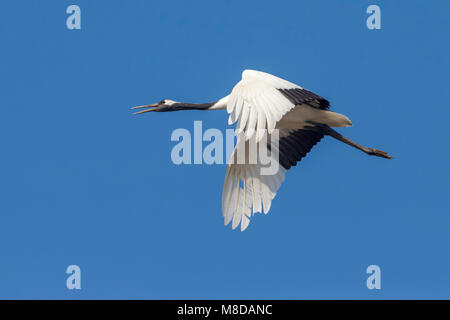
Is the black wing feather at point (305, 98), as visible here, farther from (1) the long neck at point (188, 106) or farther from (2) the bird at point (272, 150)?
(1) the long neck at point (188, 106)

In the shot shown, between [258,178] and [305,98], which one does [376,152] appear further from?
[305,98]

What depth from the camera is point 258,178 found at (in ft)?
50.3

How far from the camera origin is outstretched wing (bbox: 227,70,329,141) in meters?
11.9

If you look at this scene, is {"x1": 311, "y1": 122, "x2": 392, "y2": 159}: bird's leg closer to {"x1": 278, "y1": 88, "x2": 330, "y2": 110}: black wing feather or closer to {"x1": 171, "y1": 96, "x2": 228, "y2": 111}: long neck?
{"x1": 278, "y1": 88, "x2": 330, "y2": 110}: black wing feather

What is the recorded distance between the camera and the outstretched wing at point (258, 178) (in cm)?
1515

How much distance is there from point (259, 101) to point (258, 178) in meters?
3.35

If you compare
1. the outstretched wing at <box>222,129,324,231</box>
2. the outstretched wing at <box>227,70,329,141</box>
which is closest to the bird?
the outstretched wing at <box>222,129,324,231</box>

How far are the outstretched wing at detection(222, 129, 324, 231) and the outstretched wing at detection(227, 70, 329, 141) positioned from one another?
1990 millimetres

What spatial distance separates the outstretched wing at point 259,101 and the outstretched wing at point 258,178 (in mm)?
1990

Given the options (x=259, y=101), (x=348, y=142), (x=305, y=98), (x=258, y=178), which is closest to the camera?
(x=259, y=101)

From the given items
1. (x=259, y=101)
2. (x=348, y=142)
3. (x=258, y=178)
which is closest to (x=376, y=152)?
(x=348, y=142)

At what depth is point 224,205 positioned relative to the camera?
1521 cm

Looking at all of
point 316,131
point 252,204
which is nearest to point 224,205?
point 252,204
